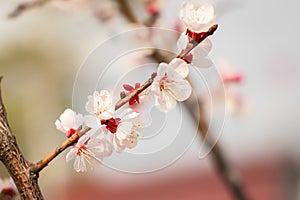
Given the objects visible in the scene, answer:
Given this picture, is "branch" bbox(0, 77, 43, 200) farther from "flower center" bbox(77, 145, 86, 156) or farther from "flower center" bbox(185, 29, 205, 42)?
"flower center" bbox(185, 29, 205, 42)

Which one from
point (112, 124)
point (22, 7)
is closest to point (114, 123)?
point (112, 124)

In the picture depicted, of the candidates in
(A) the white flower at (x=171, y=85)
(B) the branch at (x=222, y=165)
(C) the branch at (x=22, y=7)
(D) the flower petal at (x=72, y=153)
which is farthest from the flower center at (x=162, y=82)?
(C) the branch at (x=22, y=7)

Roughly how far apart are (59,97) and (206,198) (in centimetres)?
326

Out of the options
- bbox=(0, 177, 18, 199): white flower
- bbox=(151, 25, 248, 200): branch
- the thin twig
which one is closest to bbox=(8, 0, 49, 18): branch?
bbox=(151, 25, 248, 200): branch

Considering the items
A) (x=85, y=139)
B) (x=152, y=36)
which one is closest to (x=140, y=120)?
(x=85, y=139)

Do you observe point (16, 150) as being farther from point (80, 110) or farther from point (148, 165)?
point (148, 165)

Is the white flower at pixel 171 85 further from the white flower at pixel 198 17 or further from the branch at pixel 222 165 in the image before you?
the branch at pixel 222 165

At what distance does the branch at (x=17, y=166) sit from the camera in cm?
55

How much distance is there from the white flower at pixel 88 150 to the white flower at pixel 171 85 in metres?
0.07

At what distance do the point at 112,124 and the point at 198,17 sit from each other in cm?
13

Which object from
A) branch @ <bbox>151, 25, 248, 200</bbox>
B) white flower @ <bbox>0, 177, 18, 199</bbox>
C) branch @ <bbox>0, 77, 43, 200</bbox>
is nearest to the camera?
branch @ <bbox>0, 77, 43, 200</bbox>

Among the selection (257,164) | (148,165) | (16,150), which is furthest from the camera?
(257,164)

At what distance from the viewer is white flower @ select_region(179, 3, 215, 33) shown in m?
0.57

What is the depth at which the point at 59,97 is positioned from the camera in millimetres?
7809
